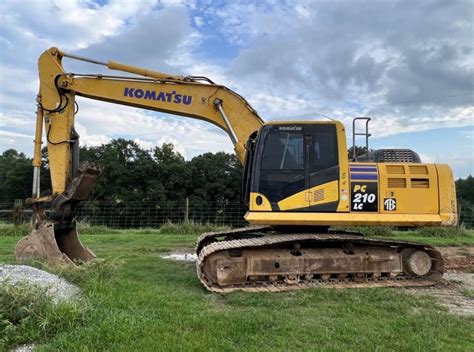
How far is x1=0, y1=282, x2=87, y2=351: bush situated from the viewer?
14.8ft

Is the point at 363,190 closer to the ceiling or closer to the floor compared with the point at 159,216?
closer to the ceiling

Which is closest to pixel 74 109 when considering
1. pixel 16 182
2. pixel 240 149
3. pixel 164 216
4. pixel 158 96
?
pixel 158 96

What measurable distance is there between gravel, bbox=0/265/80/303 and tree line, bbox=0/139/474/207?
39824mm

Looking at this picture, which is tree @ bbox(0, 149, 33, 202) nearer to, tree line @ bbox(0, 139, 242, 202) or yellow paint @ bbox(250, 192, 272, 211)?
tree line @ bbox(0, 139, 242, 202)

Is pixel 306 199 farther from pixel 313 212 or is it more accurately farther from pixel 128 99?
pixel 128 99

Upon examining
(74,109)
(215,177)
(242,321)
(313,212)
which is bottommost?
(242,321)

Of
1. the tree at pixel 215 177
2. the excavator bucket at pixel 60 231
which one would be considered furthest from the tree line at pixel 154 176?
the excavator bucket at pixel 60 231

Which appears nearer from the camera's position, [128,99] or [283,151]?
[283,151]

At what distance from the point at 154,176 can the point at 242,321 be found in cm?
4673

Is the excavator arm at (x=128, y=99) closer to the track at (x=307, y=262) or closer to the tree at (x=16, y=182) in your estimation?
the track at (x=307, y=262)

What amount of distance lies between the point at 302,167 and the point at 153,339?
423 cm

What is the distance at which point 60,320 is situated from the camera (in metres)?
4.68

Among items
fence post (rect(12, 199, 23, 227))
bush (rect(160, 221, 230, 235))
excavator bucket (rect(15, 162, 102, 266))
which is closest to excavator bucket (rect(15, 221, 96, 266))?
excavator bucket (rect(15, 162, 102, 266))

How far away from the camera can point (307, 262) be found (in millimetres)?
7781
